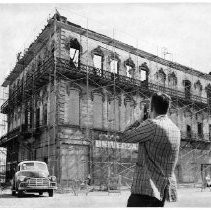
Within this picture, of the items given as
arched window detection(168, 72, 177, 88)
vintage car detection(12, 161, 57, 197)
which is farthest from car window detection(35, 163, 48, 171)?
→ arched window detection(168, 72, 177, 88)

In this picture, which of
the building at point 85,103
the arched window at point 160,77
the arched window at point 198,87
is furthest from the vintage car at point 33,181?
the arched window at point 198,87

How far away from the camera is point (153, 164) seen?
362 cm

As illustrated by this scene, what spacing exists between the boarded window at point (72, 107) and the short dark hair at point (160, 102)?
22.6 meters

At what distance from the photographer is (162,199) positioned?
3553mm

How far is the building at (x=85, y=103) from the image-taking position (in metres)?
26.0

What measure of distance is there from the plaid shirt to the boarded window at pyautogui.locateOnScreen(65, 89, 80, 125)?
22770mm

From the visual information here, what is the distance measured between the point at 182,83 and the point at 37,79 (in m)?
14.9

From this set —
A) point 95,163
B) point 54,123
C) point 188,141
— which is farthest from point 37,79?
point 188,141

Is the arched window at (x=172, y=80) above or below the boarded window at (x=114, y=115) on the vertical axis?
above

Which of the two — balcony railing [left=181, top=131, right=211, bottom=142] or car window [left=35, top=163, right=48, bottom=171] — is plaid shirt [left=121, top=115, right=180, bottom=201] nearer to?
car window [left=35, top=163, right=48, bottom=171]

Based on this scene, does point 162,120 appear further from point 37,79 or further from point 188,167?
point 188,167

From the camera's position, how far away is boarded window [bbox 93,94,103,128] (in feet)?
91.7

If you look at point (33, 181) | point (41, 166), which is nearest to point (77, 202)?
point (33, 181)

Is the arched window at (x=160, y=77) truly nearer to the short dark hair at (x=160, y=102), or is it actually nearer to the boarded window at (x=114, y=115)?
the boarded window at (x=114, y=115)
